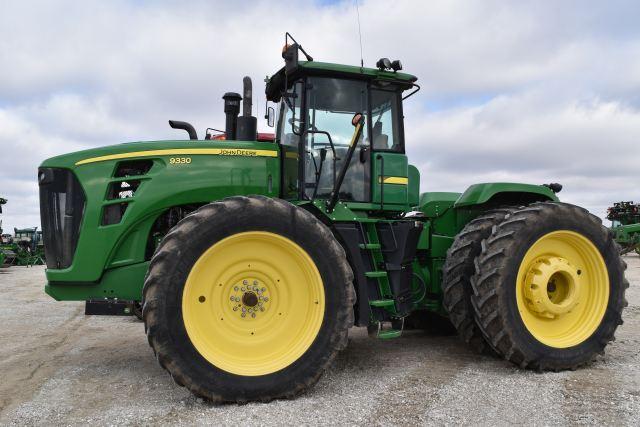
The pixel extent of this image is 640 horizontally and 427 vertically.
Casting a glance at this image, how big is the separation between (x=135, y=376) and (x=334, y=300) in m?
2.02

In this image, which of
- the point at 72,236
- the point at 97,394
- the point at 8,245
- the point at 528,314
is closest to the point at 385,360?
the point at 528,314

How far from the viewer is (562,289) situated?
17.3 feet

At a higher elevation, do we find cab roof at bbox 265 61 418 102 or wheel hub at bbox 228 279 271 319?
cab roof at bbox 265 61 418 102

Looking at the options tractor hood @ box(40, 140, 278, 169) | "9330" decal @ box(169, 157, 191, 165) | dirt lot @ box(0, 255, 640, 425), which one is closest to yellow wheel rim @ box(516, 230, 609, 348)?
dirt lot @ box(0, 255, 640, 425)

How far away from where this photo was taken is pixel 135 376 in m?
4.80

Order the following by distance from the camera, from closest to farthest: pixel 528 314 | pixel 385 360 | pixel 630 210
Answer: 1. pixel 528 314
2. pixel 385 360
3. pixel 630 210

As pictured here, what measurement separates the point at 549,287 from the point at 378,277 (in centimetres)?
184

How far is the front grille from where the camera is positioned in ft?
15.0

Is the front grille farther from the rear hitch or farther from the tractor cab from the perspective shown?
the tractor cab

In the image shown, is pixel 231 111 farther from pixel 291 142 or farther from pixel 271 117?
pixel 291 142

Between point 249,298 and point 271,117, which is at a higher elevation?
point 271,117

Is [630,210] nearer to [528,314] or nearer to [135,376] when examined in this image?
[528,314]

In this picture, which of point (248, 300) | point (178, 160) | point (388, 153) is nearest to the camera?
point (248, 300)

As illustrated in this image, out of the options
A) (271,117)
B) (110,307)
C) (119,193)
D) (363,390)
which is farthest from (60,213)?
(363,390)
